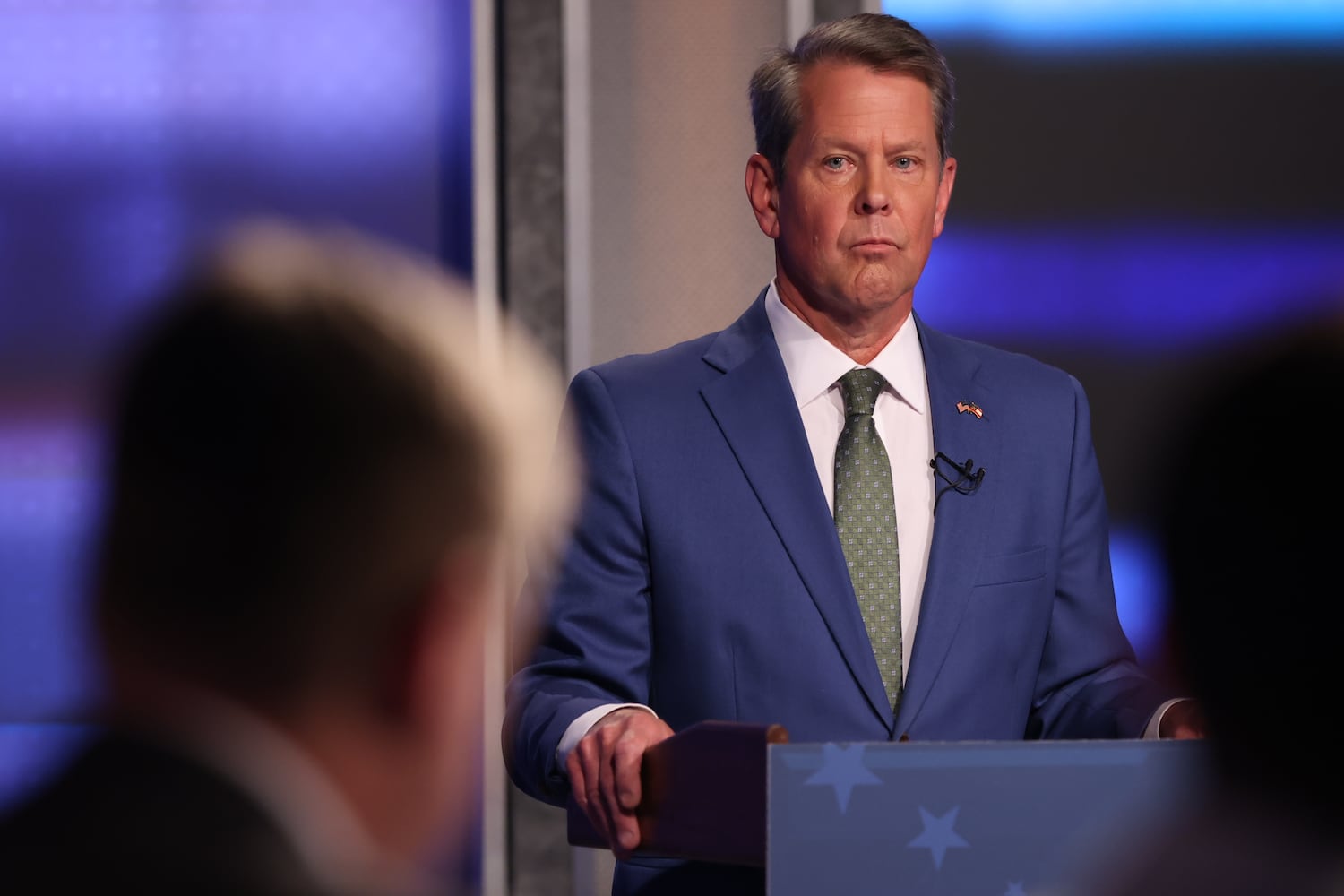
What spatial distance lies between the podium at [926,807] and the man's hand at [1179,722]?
225 mm

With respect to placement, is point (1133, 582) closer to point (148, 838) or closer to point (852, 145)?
point (852, 145)

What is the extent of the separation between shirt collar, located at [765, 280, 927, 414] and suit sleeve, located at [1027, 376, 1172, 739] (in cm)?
23

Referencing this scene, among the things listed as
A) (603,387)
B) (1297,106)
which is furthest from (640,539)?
(1297,106)

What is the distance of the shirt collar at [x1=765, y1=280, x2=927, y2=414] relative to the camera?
1947 millimetres

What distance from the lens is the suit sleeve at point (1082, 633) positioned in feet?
6.03

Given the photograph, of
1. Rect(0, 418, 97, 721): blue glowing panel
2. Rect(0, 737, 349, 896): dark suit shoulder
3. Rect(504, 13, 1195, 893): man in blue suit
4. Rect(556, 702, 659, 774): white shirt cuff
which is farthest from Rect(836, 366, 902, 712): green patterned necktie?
Rect(0, 418, 97, 721): blue glowing panel

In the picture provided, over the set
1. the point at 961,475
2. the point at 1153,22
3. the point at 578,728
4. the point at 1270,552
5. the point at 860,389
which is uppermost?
the point at 1153,22

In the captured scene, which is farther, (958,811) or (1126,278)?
(1126,278)

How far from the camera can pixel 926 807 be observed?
1.22 m

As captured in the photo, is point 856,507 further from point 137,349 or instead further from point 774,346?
point 137,349

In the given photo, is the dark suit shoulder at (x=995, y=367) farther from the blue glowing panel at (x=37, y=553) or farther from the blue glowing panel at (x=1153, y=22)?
the blue glowing panel at (x=37, y=553)

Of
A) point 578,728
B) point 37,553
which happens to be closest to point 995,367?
point 578,728

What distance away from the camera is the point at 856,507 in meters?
1.85

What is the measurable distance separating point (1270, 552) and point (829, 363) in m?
1.26
